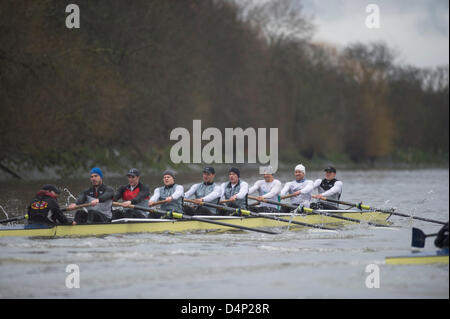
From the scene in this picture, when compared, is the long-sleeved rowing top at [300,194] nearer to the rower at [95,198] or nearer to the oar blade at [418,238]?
the rower at [95,198]

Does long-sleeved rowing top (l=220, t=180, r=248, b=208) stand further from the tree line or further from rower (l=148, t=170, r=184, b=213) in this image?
the tree line

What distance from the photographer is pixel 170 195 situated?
1778 cm

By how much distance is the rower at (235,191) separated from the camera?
733 inches

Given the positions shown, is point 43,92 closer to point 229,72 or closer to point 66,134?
point 66,134

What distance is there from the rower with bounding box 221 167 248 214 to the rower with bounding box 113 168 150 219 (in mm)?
2283

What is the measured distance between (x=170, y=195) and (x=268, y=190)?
3299mm

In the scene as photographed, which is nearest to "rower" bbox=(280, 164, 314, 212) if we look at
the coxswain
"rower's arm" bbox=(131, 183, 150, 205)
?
"rower's arm" bbox=(131, 183, 150, 205)

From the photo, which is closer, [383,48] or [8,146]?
[8,146]

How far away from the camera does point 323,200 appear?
67.5ft

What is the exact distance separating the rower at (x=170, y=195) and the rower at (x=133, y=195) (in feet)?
1.28

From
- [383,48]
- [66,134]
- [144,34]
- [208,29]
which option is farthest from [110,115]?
[383,48]

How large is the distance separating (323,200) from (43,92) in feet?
53.6

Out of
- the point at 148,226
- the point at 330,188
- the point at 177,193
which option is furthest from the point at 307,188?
the point at 148,226
